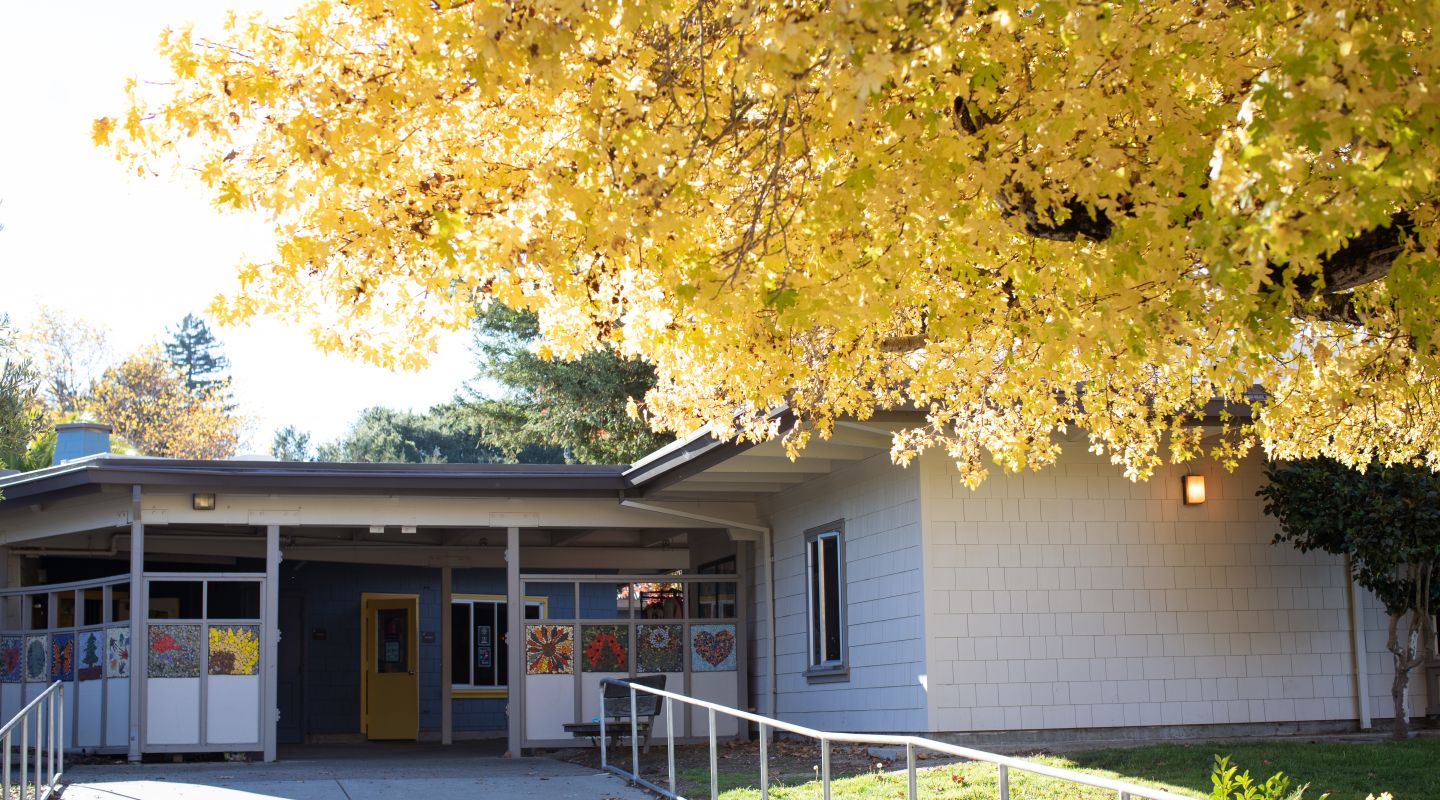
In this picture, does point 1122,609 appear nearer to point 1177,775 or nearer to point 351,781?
point 1177,775

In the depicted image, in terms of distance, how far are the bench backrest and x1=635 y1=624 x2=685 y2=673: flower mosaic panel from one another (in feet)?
1.22

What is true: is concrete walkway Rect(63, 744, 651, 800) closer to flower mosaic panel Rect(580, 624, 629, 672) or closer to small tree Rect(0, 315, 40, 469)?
flower mosaic panel Rect(580, 624, 629, 672)

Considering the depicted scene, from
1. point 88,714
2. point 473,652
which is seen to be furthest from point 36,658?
point 473,652

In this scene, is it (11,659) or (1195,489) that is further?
(11,659)

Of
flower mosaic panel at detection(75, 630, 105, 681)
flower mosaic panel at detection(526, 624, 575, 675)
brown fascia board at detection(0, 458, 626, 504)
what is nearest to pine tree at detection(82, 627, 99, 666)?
flower mosaic panel at detection(75, 630, 105, 681)

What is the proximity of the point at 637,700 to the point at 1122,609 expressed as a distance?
5177 millimetres

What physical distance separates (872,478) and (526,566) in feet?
26.1

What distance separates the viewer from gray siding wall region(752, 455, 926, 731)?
43.7ft

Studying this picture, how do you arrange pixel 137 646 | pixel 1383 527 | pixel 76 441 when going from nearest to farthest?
pixel 1383 527
pixel 137 646
pixel 76 441

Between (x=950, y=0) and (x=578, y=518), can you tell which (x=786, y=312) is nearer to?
(x=950, y=0)

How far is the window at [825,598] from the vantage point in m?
14.9

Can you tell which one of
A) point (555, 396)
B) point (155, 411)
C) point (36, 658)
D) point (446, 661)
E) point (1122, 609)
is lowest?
point (446, 661)

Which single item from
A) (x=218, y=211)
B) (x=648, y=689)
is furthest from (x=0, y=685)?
(x=218, y=211)

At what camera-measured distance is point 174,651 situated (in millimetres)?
14977
